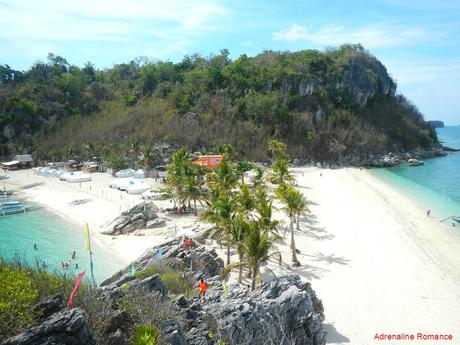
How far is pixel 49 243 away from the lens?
110 feet

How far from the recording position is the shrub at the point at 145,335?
939cm

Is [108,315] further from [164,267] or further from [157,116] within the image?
[157,116]

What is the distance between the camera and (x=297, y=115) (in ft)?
308

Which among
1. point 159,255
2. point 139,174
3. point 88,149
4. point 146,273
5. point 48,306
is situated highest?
point 48,306

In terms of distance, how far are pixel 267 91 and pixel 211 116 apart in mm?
17108

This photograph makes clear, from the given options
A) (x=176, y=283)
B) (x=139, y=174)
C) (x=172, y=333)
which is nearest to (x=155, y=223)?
(x=176, y=283)

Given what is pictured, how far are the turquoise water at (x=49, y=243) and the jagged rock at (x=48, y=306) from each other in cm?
1525

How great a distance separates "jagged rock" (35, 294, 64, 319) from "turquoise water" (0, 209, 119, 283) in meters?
15.2

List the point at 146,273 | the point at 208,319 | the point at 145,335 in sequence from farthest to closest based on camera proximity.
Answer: the point at 146,273
the point at 208,319
the point at 145,335

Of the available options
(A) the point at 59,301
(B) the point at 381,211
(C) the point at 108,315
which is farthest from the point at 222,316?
(B) the point at 381,211

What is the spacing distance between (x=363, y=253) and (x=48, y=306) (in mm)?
24715

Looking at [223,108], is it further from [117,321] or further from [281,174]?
[117,321]

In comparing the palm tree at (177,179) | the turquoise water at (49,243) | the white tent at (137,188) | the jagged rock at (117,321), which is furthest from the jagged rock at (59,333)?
the white tent at (137,188)

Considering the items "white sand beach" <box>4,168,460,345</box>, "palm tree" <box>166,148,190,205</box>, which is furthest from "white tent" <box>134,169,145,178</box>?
"palm tree" <box>166,148,190,205</box>
